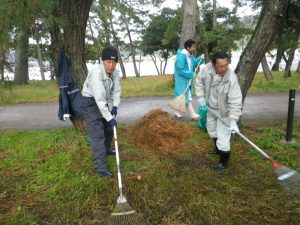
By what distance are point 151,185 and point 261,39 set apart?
10.7 ft

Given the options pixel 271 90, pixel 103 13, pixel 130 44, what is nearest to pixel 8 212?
pixel 103 13

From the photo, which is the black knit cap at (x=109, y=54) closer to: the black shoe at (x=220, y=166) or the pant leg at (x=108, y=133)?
the pant leg at (x=108, y=133)

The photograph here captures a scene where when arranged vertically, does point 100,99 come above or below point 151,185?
above

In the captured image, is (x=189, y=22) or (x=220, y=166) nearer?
(x=220, y=166)

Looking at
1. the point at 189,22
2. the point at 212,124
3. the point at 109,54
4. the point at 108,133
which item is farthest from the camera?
the point at 189,22

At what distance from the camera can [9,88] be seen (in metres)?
5.36

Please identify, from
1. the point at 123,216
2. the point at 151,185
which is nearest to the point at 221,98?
the point at 151,185

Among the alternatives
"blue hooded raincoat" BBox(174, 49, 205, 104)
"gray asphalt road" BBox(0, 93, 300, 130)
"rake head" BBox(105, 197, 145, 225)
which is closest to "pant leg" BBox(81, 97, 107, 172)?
"rake head" BBox(105, 197, 145, 225)

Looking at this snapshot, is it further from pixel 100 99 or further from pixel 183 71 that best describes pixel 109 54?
pixel 183 71

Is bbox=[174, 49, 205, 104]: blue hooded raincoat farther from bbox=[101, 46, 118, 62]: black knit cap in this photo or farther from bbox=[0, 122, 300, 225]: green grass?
bbox=[101, 46, 118, 62]: black knit cap

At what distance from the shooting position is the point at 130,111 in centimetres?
911

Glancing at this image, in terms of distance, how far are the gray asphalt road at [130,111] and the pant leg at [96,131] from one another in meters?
3.05

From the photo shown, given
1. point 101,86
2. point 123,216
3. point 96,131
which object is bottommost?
point 123,216

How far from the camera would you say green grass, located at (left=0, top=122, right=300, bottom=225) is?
3.75m
